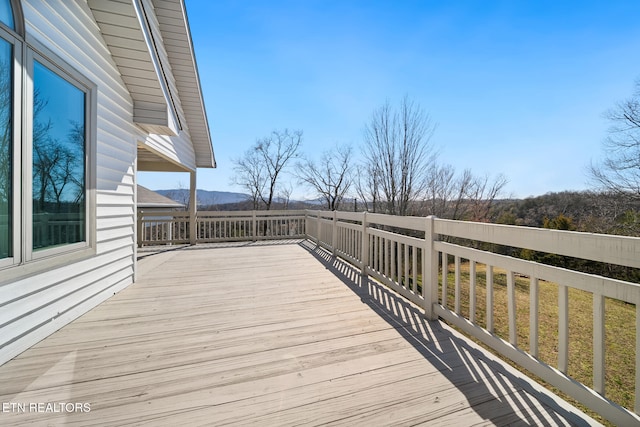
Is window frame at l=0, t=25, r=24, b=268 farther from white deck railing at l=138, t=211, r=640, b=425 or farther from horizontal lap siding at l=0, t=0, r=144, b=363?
white deck railing at l=138, t=211, r=640, b=425

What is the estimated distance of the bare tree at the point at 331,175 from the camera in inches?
575

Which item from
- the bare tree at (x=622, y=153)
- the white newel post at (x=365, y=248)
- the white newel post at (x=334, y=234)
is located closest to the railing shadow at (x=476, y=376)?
the white newel post at (x=365, y=248)

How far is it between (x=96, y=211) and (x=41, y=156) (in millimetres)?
921

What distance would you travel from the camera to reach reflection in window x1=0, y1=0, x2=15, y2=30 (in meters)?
1.83

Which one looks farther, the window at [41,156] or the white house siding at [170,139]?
the white house siding at [170,139]

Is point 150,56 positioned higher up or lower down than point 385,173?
higher up

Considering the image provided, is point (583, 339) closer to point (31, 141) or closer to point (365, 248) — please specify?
point (365, 248)

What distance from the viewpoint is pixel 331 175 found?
589 inches

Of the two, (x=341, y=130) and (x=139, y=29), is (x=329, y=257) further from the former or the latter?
(x=341, y=130)

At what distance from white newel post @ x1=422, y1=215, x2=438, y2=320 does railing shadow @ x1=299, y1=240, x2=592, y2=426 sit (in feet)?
0.41

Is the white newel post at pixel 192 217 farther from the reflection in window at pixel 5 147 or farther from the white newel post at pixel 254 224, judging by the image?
the reflection in window at pixel 5 147

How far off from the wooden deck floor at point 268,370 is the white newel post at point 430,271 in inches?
5.9

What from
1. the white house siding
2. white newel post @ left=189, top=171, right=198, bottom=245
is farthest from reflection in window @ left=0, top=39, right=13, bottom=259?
white newel post @ left=189, top=171, right=198, bottom=245

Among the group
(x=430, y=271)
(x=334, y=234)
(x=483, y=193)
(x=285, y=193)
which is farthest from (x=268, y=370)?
(x=285, y=193)
